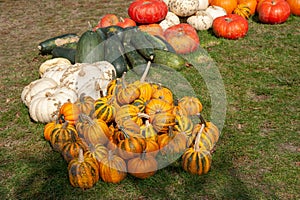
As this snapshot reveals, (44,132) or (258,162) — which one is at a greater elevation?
(44,132)

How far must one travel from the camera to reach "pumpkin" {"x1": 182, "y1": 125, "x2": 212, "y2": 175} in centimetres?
424

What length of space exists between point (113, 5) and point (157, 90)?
668cm

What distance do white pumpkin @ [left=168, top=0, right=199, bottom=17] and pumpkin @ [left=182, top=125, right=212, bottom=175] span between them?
15.5ft

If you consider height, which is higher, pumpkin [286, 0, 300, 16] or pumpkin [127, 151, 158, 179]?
pumpkin [127, 151, 158, 179]

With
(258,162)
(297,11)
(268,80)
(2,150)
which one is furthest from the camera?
(297,11)

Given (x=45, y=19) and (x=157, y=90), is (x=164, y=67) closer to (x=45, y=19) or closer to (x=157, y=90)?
(x=157, y=90)

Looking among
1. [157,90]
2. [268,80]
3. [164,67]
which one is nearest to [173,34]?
[164,67]

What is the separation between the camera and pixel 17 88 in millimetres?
6520

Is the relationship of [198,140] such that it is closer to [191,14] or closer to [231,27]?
[231,27]

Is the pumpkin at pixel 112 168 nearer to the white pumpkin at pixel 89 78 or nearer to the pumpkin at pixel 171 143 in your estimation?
the pumpkin at pixel 171 143

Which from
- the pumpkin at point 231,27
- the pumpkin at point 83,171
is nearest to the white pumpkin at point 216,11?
the pumpkin at point 231,27

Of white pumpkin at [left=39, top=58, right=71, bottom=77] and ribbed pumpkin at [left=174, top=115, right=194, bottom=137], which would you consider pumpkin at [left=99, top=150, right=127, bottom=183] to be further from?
white pumpkin at [left=39, top=58, right=71, bottom=77]

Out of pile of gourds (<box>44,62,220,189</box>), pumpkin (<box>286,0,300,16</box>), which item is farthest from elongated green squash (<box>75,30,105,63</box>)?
pumpkin (<box>286,0,300,16</box>)

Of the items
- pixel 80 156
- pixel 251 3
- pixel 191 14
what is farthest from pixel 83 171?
pixel 251 3
